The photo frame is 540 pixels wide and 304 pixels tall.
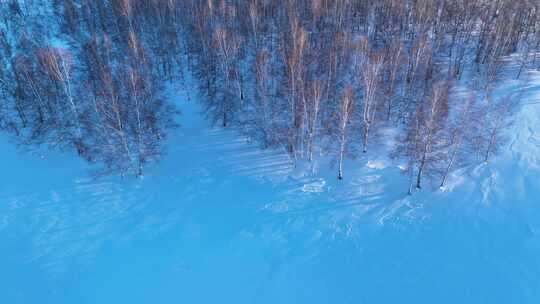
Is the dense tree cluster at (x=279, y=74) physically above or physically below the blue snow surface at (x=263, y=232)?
above

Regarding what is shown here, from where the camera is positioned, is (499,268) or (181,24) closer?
(499,268)

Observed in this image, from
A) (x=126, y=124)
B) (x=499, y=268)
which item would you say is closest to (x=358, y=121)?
(x=499, y=268)

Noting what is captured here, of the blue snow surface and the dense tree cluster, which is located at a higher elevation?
the dense tree cluster

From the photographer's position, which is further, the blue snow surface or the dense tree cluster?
the dense tree cluster

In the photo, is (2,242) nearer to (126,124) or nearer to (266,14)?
(126,124)
